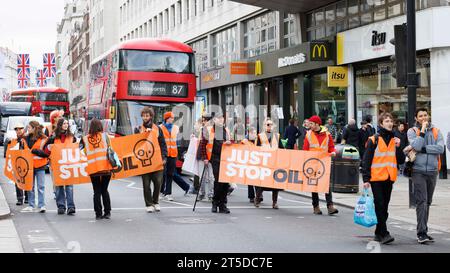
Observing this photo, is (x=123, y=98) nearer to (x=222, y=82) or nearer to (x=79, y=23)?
(x=222, y=82)

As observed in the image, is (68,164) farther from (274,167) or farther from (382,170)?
(382,170)

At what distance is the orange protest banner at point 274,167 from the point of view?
45.9 feet

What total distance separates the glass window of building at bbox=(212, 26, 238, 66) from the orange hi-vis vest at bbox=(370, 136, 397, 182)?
30533mm

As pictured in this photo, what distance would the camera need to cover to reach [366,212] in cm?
1049

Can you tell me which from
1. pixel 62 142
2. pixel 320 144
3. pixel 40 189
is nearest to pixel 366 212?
pixel 320 144

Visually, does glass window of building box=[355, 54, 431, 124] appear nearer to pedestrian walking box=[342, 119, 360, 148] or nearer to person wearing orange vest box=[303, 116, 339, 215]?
pedestrian walking box=[342, 119, 360, 148]

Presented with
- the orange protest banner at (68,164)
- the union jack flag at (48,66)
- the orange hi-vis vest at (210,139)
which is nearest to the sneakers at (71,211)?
the orange protest banner at (68,164)

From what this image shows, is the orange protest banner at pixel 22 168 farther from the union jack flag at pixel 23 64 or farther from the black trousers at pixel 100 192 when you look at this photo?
the union jack flag at pixel 23 64

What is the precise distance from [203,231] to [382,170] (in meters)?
2.71

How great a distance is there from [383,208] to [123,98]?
13968 millimetres

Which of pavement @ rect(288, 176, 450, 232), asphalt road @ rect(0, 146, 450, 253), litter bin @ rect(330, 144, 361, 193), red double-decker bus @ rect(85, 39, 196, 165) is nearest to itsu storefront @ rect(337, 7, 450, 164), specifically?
pavement @ rect(288, 176, 450, 232)

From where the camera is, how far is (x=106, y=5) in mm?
81812

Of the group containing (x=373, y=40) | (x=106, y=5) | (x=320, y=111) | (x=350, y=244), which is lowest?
(x=350, y=244)
